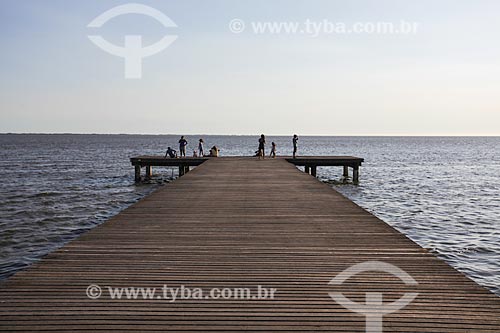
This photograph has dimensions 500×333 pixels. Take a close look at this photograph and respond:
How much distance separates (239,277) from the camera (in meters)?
5.52

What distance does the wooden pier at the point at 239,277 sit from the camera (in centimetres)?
430

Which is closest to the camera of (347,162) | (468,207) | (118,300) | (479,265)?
(118,300)

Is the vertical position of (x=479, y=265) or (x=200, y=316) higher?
(x=200, y=316)

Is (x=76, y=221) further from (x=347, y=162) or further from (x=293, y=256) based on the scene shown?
(x=347, y=162)

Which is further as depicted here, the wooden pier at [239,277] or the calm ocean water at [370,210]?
the calm ocean water at [370,210]

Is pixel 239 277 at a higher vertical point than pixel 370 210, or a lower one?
higher

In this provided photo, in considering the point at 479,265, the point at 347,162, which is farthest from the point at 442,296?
the point at 347,162

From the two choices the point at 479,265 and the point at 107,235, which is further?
the point at 479,265

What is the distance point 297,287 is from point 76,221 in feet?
41.4

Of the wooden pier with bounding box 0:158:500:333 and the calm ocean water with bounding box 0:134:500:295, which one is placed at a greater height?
the wooden pier with bounding box 0:158:500:333

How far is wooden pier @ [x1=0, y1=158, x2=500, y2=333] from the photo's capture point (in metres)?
4.30

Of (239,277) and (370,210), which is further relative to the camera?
(370,210)

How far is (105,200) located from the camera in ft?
68.9

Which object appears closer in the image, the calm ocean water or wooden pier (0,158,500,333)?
wooden pier (0,158,500,333)
